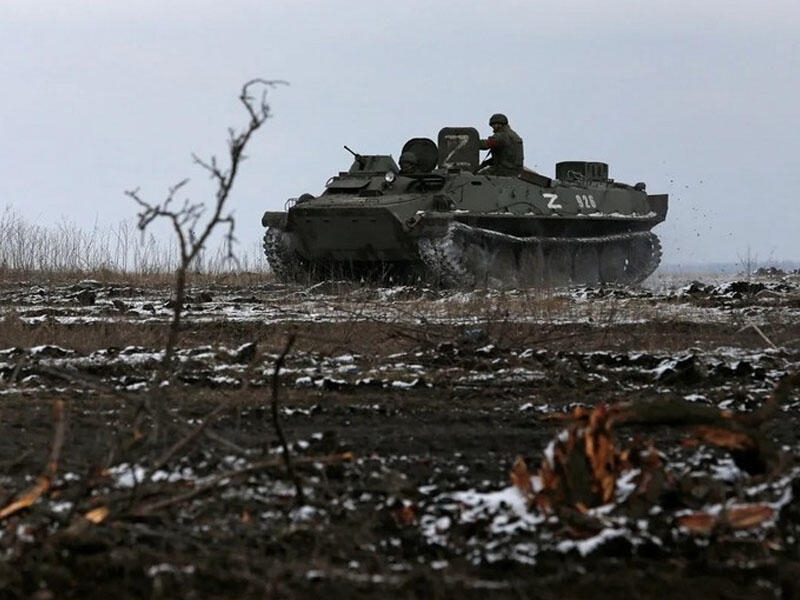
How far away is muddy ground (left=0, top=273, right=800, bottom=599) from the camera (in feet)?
11.7

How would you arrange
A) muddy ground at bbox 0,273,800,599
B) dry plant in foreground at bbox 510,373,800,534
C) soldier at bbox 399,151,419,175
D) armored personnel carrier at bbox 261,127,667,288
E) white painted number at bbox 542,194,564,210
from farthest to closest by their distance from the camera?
white painted number at bbox 542,194,564,210, soldier at bbox 399,151,419,175, armored personnel carrier at bbox 261,127,667,288, dry plant in foreground at bbox 510,373,800,534, muddy ground at bbox 0,273,800,599

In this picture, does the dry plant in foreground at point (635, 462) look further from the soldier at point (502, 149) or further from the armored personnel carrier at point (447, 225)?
the soldier at point (502, 149)

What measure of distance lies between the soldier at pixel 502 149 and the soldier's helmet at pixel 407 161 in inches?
43.4

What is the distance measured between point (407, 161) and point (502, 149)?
148cm

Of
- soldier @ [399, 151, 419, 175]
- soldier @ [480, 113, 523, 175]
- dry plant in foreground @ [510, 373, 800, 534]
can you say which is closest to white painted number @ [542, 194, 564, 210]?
soldier @ [480, 113, 523, 175]

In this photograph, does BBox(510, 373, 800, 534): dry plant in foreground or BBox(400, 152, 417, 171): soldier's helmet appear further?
BBox(400, 152, 417, 171): soldier's helmet

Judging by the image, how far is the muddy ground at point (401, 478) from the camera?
358 centimetres

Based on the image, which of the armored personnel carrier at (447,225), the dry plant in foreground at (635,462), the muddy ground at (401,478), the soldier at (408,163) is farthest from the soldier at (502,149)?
the dry plant in foreground at (635,462)

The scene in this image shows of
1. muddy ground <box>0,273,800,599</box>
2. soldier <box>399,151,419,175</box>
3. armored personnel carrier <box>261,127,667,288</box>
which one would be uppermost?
soldier <box>399,151,419,175</box>

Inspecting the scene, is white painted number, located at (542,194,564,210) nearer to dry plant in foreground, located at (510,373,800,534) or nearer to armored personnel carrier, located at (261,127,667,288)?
armored personnel carrier, located at (261,127,667,288)

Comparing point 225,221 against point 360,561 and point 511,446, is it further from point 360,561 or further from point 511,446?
point 511,446

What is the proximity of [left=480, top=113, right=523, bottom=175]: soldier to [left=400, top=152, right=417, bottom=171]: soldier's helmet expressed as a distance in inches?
43.4

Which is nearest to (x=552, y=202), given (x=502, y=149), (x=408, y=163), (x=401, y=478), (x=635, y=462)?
(x=502, y=149)

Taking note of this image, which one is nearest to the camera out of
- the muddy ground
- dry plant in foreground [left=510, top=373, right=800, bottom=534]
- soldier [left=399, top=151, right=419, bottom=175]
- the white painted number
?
the muddy ground
